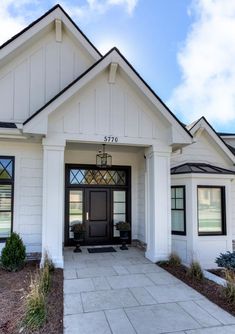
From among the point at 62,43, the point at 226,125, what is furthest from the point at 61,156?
the point at 226,125

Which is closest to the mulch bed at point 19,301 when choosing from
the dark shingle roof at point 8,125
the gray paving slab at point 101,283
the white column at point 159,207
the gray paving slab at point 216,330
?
the gray paving slab at point 101,283

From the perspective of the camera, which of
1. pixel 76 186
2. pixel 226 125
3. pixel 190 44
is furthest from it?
pixel 226 125

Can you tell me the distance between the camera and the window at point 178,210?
8.55 m

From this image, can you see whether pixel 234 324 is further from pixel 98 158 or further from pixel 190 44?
pixel 190 44

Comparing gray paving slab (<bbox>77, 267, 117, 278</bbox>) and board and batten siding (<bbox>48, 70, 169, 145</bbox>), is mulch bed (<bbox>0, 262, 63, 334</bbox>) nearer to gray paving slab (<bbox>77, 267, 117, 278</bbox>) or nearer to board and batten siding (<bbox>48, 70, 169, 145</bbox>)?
gray paving slab (<bbox>77, 267, 117, 278</bbox>)

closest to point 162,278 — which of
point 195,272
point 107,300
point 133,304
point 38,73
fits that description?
point 195,272

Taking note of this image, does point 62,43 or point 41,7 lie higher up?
point 41,7

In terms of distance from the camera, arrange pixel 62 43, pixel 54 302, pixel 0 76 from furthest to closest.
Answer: pixel 62 43 → pixel 0 76 → pixel 54 302

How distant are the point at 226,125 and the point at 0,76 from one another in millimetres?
21045

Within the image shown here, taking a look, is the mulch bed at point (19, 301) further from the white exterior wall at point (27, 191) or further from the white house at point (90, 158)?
the white exterior wall at point (27, 191)

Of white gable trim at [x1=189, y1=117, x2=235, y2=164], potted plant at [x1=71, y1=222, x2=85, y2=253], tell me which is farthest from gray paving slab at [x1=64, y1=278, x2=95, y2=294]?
white gable trim at [x1=189, y1=117, x2=235, y2=164]

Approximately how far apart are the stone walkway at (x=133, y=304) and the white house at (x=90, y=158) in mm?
1159

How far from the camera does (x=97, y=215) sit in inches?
364

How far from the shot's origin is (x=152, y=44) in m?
12.5
